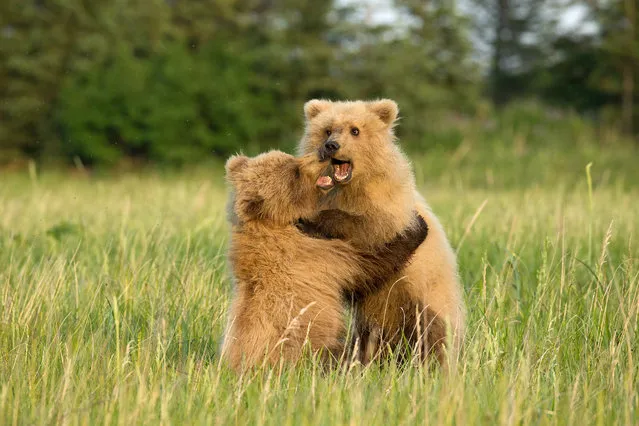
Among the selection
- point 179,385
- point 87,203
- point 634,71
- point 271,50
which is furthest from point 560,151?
point 179,385

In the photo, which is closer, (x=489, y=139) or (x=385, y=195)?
(x=385, y=195)

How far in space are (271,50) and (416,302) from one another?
64.0 feet

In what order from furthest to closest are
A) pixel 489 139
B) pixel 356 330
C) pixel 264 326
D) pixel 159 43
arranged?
pixel 159 43
pixel 489 139
pixel 356 330
pixel 264 326

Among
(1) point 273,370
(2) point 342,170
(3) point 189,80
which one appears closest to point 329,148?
(2) point 342,170

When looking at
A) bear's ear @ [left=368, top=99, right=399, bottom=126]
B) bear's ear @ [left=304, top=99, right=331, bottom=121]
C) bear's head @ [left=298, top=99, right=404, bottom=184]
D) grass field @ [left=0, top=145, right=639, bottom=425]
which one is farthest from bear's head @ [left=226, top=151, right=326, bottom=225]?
bear's ear @ [left=304, top=99, right=331, bottom=121]

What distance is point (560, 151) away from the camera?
19.1 m

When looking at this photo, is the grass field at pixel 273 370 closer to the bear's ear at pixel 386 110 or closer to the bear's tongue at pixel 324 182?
the bear's tongue at pixel 324 182

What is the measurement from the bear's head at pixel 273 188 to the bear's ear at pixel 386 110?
1.01 m

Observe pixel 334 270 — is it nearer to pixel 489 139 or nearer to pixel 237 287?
pixel 237 287

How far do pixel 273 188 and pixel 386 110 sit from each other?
127 centimetres

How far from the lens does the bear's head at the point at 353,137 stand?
165 inches

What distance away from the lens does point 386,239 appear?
3.77 m

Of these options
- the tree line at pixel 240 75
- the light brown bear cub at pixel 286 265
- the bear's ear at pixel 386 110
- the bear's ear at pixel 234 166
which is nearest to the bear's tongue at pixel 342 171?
the light brown bear cub at pixel 286 265

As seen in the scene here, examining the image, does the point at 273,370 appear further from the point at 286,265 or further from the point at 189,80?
the point at 189,80
